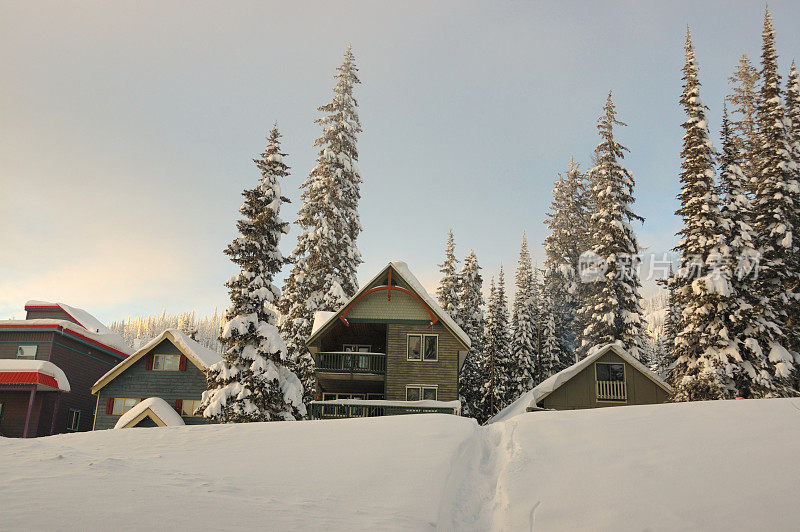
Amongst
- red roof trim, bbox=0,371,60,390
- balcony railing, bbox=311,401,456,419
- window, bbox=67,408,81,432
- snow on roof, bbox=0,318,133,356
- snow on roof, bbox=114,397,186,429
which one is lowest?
window, bbox=67,408,81,432

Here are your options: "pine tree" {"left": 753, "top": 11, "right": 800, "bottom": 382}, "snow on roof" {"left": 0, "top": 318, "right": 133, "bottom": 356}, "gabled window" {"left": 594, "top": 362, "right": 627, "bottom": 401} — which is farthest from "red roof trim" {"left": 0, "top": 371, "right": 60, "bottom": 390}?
"pine tree" {"left": 753, "top": 11, "right": 800, "bottom": 382}

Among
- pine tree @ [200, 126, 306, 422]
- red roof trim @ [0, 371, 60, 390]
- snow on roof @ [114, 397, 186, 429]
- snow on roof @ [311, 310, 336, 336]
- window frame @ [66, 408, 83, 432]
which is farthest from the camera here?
window frame @ [66, 408, 83, 432]

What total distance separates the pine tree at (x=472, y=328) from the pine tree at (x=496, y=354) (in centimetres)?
68

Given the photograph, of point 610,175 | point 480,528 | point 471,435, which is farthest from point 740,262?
point 480,528

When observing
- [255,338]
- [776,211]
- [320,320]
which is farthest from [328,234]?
[776,211]

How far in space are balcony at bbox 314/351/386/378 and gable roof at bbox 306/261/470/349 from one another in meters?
1.44

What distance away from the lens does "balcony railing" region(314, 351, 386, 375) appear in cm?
2689

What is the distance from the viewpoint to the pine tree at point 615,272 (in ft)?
110

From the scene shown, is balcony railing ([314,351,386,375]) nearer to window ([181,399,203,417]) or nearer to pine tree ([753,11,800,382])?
window ([181,399,203,417])

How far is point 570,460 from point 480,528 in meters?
2.96

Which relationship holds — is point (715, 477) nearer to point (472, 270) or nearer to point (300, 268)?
point (300, 268)

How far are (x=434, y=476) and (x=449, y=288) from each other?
37.4 meters

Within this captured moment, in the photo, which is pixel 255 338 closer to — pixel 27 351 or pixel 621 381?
pixel 621 381

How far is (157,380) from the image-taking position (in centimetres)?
3316
